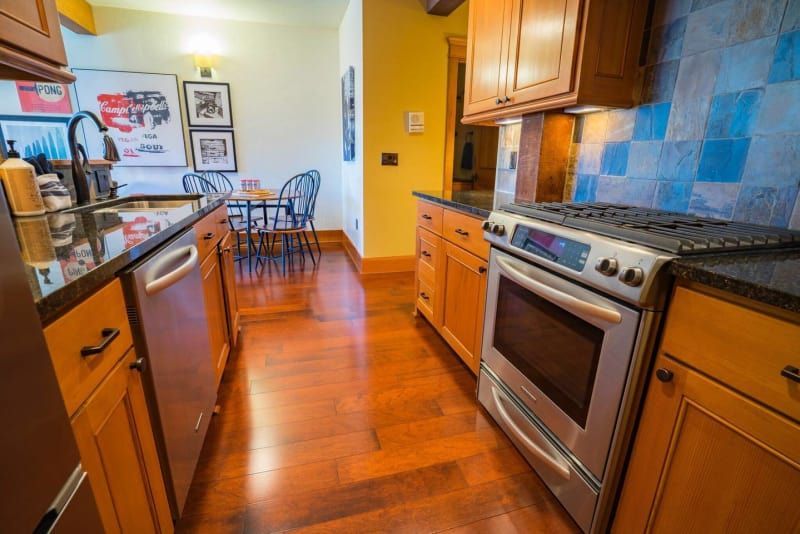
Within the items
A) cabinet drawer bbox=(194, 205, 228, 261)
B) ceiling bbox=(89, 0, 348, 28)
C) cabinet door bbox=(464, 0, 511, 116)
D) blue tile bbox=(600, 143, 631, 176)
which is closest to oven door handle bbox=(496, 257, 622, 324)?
blue tile bbox=(600, 143, 631, 176)

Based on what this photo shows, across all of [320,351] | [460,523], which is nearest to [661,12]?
[460,523]

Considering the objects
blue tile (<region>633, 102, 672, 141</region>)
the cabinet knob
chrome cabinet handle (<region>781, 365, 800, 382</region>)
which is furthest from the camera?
blue tile (<region>633, 102, 672, 141</region>)

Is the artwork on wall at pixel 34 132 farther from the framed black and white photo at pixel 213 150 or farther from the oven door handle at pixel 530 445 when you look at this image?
Result: the oven door handle at pixel 530 445

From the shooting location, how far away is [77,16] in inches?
133

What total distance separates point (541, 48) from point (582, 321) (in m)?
1.15

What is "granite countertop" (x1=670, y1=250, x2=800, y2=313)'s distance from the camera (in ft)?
2.05

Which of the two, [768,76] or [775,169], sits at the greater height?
[768,76]

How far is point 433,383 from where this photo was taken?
6.18 feet

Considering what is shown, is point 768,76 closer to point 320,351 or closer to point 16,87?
point 320,351

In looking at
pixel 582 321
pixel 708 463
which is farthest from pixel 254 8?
pixel 708 463

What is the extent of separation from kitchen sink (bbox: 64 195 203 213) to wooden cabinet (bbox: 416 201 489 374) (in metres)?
1.25

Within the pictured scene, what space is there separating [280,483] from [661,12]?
216 centimetres

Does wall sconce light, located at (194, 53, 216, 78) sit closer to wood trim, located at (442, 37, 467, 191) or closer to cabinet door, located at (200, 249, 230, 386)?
wood trim, located at (442, 37, 467, 191)

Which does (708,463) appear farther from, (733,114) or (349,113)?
(349,113)
